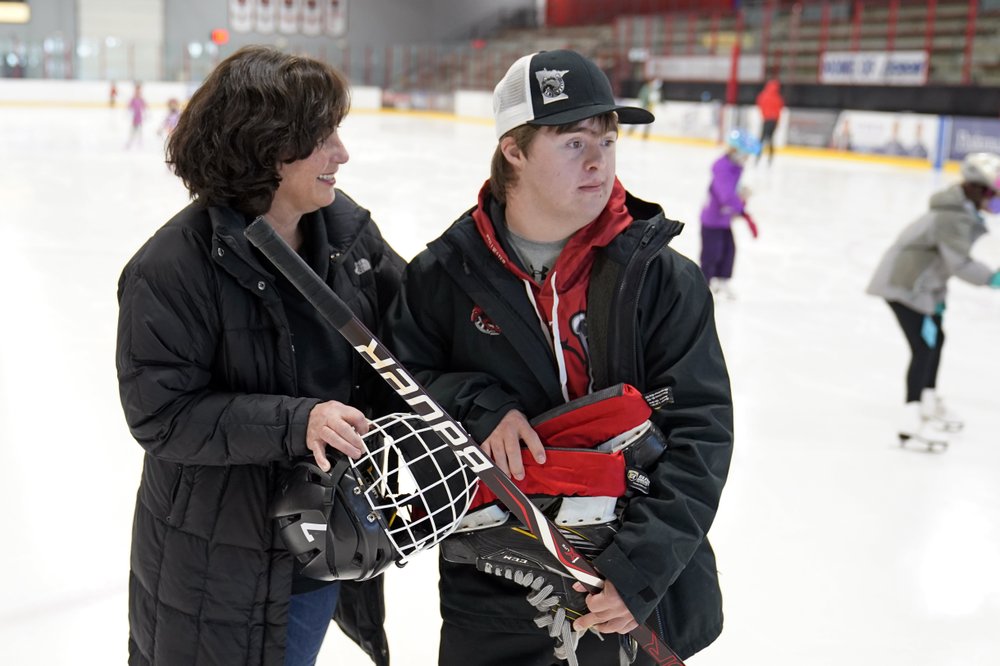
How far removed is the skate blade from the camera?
3.97 m

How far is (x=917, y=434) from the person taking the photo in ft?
13.1

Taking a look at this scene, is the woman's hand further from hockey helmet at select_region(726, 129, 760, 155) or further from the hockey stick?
hockey helmet at select_region(726, 129, 760, 155)

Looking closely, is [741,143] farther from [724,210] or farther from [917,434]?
[917,434]

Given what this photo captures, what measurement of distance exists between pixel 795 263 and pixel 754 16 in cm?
1522

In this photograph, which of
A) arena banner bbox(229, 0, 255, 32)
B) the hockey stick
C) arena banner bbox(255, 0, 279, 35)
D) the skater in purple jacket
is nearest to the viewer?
the hockey stick

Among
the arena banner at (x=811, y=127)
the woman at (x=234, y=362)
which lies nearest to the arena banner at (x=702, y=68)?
the arena banner at (x=811, y=127)

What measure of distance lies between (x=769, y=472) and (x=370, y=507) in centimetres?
267

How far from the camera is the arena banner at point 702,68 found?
20.0 metres

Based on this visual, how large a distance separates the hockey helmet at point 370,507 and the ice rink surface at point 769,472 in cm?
118

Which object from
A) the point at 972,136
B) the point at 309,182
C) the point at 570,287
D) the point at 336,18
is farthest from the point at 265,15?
the point at 570,287

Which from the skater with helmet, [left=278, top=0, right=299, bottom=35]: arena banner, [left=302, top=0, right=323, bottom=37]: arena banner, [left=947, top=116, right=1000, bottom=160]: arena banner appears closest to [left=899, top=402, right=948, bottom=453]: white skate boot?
the skater with helmet

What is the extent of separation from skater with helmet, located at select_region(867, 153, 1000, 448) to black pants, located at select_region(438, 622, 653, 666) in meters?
2.90

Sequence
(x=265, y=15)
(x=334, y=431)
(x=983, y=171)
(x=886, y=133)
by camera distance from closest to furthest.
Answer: (x=334, y=431) < (x=983, y=171) < (x=886, y=133) < (x=265, y=15)

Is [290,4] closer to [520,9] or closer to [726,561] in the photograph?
[520,9]
